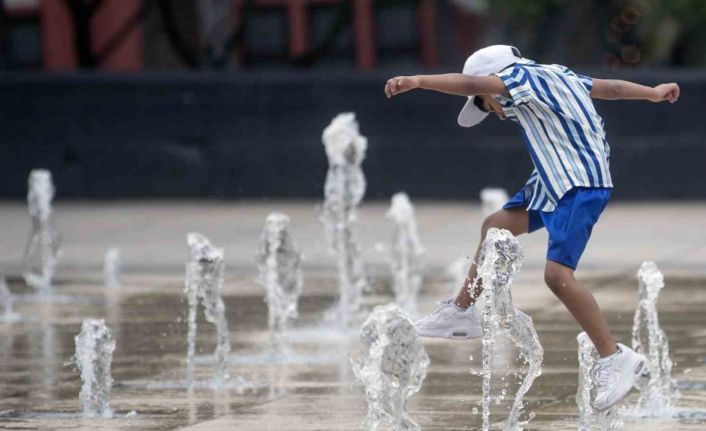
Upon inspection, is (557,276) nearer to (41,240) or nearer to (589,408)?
(589,408)

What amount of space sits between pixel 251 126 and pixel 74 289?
7172 millimetres

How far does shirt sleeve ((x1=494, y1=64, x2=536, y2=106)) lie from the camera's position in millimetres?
6508

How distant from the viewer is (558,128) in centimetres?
657

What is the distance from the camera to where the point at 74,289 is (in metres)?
12.3

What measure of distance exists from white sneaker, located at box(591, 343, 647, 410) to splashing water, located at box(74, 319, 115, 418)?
2.11m

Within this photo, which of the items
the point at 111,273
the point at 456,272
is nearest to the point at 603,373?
the point at 456,272

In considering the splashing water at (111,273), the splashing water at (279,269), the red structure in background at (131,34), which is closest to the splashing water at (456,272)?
the splashing water at (279,269)

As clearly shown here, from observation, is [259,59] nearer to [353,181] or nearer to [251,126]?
[251,126]

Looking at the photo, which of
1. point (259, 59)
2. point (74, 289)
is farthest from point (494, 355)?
point (259, 59)

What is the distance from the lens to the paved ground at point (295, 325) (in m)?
7.26

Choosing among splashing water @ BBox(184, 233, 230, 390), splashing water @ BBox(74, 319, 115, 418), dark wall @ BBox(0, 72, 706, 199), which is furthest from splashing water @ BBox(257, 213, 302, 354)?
dark wall @ BBox(0, 72, 706, 199)

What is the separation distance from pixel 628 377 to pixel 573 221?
62 centimetres

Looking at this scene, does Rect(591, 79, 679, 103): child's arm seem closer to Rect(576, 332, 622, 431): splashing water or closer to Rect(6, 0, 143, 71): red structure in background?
Rect(576, 332, 622, 431): splashing water

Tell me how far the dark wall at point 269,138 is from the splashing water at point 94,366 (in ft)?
37.6
